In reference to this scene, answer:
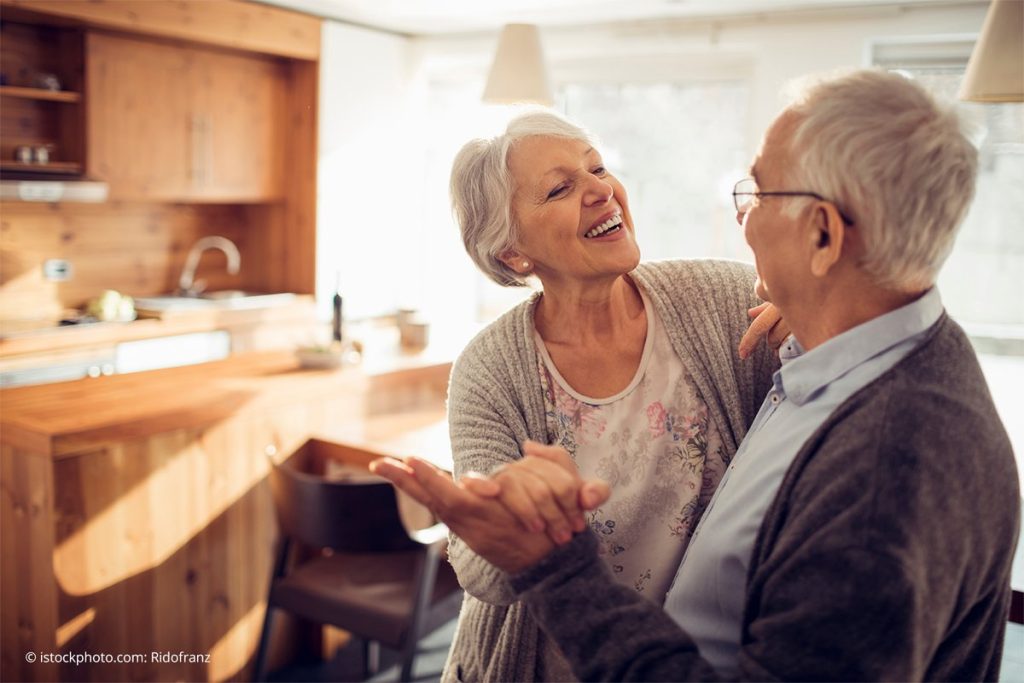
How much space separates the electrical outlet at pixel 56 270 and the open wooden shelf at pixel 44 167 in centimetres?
49

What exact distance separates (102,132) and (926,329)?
466 centimetres

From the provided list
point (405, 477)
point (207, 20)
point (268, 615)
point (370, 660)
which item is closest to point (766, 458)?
point (405, 477)

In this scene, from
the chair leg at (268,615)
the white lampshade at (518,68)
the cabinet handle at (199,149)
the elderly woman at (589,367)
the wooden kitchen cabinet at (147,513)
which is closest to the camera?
the elderly woman at (589,367)

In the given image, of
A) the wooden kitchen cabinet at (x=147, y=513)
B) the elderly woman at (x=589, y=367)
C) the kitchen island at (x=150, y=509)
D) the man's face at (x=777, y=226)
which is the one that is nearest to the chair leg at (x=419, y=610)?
the kitchen island at (x=150, y=509)

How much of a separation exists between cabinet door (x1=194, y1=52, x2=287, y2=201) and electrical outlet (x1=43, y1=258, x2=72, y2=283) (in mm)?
790

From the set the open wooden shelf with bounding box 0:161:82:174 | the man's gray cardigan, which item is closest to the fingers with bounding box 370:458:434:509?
the man's gray cardigan

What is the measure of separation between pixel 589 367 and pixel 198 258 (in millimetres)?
4856

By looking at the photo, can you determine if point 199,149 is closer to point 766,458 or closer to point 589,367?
point 589,367

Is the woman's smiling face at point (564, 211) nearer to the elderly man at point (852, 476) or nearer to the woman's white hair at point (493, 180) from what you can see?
the woman's white hair at point (493, 180)

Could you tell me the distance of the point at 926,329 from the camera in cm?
101

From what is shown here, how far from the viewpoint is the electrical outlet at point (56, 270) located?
5020mm

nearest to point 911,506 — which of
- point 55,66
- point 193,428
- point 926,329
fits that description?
point 926,329

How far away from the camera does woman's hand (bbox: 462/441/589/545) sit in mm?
977

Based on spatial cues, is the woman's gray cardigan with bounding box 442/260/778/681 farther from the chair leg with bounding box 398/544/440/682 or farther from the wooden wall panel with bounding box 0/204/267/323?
the wooden wall panel with bounding box 0/204/267/323
